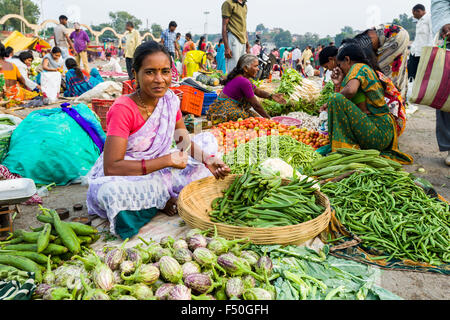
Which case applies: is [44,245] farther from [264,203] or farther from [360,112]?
[360,112]

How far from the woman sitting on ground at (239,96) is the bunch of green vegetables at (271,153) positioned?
145cm

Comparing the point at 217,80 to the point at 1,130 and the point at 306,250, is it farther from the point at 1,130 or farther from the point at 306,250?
the point at 306,250

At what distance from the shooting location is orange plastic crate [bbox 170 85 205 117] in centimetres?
645

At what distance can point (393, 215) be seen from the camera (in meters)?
2.54

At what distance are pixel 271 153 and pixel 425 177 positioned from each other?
74.4 inches

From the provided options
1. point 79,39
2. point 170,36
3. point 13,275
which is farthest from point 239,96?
point 79,39

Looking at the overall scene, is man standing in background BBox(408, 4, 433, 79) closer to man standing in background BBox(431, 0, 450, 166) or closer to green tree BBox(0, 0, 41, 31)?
Answer: man standing in background BBox(431, 0, 450, 166)

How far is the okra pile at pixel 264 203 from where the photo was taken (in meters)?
2.39

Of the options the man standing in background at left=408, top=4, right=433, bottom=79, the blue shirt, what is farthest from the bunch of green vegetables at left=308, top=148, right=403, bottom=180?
the blue shirt

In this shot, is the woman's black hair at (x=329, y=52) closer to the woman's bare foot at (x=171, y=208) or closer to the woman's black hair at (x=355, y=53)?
the woman's black hair at (x=355, y=53)

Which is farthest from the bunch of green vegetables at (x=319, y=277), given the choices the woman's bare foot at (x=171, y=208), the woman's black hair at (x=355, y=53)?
the woman's black hair at (x=355, y=53)

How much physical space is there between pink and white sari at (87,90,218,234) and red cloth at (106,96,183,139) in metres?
0.07
